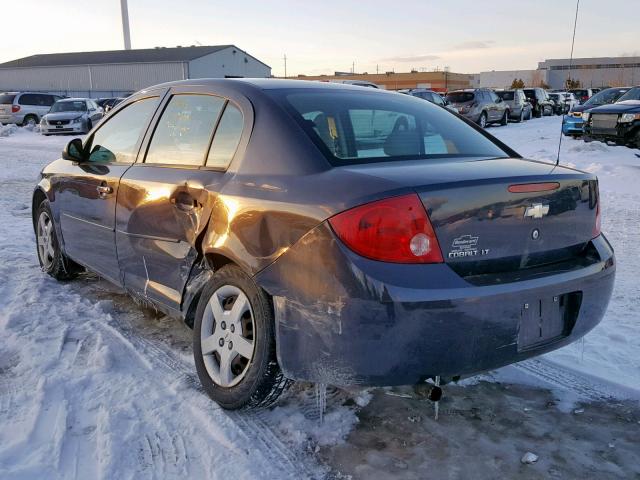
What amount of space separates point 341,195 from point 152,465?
140 cm

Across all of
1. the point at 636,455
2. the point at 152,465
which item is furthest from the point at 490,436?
the point at 152,465

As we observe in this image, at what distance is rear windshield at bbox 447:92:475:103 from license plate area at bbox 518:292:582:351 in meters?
22.4

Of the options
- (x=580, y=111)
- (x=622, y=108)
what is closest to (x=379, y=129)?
(x=622, y=108)

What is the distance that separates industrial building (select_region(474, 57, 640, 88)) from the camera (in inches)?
3468

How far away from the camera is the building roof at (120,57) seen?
58250mm

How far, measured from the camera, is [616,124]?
13.8 metres

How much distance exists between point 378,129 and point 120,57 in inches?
2558

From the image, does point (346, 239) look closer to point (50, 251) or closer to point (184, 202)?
point (184, 202)

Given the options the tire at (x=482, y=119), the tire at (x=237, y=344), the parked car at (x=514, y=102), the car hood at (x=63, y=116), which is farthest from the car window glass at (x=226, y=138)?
the parked car at (x=514, y=102)

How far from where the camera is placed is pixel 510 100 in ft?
91.9

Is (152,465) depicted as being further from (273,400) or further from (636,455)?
(636,455)

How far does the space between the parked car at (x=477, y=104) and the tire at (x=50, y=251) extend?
19980 millimetres

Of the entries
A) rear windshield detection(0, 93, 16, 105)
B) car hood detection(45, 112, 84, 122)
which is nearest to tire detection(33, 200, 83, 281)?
car hood detection(45, 112, 84, 122)

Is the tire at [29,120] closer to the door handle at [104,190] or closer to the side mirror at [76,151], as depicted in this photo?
the side mirror at [76,151]
